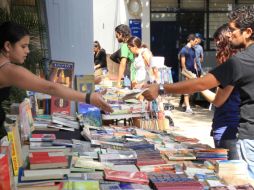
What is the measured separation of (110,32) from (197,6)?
10.1 feet

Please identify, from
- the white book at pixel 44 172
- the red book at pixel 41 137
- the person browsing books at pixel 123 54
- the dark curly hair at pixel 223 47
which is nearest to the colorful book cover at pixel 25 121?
the red book at pixel 41 137

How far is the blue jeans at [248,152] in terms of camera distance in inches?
116

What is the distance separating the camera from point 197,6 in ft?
45.0

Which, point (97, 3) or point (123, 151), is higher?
point (97, 3)

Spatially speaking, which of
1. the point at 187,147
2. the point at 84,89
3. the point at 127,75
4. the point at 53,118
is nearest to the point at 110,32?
the point at 127,75

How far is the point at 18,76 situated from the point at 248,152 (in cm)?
158

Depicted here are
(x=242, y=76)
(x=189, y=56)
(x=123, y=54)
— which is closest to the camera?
(x=242, y=76)

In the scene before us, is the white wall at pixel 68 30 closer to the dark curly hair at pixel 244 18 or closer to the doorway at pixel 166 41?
the dark curly hair at pixel 244 18

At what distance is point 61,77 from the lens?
5211 millimetres

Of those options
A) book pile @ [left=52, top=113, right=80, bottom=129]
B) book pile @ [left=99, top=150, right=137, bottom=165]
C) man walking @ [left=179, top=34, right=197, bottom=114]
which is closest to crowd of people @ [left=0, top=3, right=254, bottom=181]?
book pile @ [left=99, top=150, right=137, bottom=165]

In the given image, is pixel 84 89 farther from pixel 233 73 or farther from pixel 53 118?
pixel 233 73

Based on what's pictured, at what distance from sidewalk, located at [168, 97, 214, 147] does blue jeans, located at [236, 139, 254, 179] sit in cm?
428

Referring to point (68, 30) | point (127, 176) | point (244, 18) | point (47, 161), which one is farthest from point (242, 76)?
point (68, 30)

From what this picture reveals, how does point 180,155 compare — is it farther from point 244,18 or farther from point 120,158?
point 244,18
